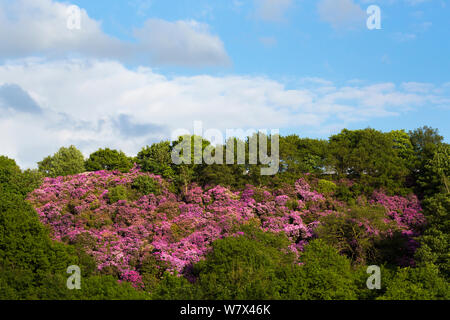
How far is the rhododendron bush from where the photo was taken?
151ft

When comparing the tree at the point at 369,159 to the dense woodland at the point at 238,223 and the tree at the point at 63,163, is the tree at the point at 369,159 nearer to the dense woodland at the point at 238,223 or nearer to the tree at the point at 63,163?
the dense woodland at the point at 238,223

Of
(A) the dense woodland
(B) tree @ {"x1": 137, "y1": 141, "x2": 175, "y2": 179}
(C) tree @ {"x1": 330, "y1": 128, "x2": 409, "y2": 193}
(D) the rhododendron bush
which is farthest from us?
(B) tree @ {"x1": 137, "y1": 141, "x2": 175, "y2": 179}

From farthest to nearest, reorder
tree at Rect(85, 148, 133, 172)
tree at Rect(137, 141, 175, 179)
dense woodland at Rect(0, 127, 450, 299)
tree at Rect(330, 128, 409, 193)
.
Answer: tree at Rect(85, 148, 133, 172)
tree at Rect(137, 141, 175, 179)
tree at Rect(330, 128, 409, 193)
dense woodland at Rect(0, 127, 450, 299)

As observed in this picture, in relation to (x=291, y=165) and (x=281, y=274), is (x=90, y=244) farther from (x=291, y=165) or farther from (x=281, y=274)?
(x=291, y=165)

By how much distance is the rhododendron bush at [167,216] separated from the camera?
151ft

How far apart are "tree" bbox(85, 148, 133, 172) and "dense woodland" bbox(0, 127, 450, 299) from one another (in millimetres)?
235

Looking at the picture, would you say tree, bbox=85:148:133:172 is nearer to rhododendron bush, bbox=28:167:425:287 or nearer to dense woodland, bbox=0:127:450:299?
dense woodland, bbox=0:127:450:299

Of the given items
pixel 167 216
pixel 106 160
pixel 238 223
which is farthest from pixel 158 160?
pixel 238 223

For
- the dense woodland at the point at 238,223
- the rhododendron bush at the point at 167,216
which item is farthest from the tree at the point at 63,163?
the rhododendron bush at the point at 167,216

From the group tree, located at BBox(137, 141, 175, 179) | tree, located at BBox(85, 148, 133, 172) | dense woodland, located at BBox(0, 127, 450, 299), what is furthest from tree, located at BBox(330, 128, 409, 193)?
tree, located at BBox(85, 148, 133, 172)

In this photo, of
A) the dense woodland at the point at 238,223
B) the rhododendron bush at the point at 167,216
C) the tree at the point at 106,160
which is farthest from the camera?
the tree at the point at 106,160

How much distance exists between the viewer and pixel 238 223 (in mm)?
51594

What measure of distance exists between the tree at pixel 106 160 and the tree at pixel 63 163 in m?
1.50

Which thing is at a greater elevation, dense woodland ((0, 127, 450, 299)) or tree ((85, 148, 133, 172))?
tree ((85, 148, 133, 172))
